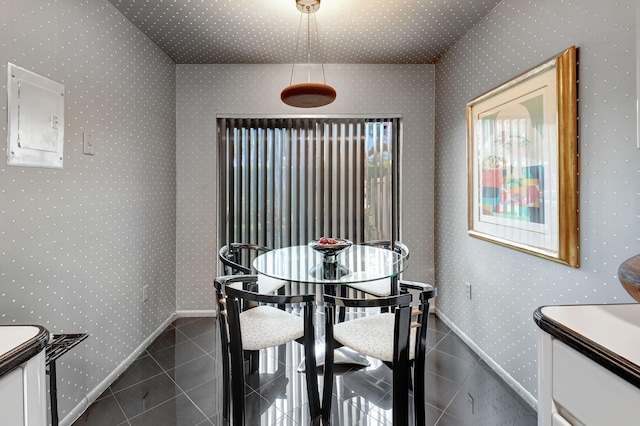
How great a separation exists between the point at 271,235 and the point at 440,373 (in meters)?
2.04

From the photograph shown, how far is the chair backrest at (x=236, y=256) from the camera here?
2498 millimetres

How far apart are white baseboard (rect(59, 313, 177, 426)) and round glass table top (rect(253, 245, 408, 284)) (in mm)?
1241

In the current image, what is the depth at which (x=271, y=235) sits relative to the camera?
3500 millimetres

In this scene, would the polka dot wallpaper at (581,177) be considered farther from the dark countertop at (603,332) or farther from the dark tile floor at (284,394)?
the dark countertop at (603,332)

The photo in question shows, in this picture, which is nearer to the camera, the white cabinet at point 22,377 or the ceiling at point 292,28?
the white cabinet at point 22,377

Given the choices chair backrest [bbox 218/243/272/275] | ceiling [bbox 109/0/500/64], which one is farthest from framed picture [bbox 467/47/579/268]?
chair backrest [bbox 218/243/272/275]

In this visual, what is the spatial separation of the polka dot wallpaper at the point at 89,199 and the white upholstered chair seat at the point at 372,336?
1.57m

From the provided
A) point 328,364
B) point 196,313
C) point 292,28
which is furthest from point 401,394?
point 292,28

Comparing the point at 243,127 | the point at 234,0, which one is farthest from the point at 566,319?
the point at 243,127

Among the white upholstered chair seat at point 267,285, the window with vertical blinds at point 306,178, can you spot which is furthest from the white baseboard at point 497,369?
the white upholstered chair seat at point 267,285

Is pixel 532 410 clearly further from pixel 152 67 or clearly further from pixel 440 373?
pixel 152 67

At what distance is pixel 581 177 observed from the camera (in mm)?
1635

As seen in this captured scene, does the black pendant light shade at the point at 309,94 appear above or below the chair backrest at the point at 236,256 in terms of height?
above

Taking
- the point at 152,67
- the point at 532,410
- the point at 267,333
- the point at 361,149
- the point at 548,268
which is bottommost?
the point at 532,410
